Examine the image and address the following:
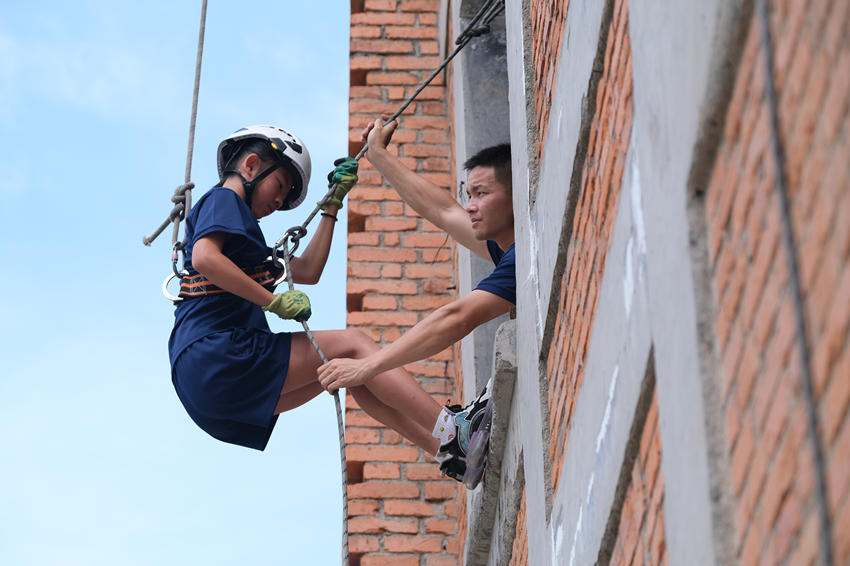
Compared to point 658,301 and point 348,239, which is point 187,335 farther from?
point 658,301

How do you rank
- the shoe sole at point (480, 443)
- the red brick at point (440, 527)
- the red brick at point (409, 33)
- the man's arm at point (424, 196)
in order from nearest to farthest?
the shoe sole at point (480, 443), the man's arm at point (424, 196), the red brick at point (440, 527), the red brick at point (409, 33)

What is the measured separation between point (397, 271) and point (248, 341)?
2.65 metres

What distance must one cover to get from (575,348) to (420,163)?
4.97m

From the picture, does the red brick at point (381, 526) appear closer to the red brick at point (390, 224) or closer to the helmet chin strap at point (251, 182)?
the red brick at point (390, 224)

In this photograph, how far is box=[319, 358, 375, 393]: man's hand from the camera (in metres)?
5.39

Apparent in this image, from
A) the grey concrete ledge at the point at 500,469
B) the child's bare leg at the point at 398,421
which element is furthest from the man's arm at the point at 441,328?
the child's bare leg at the point at 398,421

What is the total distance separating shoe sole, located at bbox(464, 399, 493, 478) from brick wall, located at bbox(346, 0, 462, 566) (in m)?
2.43

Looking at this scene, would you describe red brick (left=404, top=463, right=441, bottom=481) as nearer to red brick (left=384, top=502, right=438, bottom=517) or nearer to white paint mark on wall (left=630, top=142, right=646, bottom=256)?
red brick (left=384, top=502, right=438, bottom=517)

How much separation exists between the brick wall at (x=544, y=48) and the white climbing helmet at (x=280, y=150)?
1.75 metres

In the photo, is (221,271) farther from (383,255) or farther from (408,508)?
(383,255)

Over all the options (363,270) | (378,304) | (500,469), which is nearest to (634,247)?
(500,469)

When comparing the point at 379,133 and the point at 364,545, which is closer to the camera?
the point at 379,133

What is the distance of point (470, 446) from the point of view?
540 cm

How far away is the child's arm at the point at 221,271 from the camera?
18.5 ft
